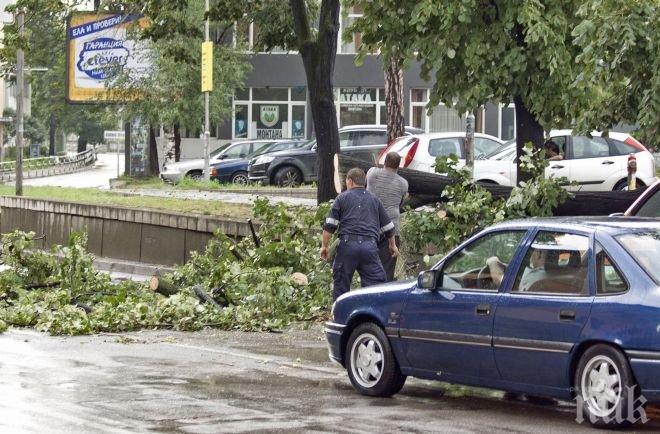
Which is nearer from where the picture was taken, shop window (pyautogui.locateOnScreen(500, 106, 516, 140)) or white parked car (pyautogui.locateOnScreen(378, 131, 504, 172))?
white parked car (pyautogui.locateOnScreen(378, 131, 504, 172))

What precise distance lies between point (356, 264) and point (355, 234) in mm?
297

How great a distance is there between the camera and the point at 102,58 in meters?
51.4

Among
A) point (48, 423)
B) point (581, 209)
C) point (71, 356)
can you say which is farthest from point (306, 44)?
point (48, 423)

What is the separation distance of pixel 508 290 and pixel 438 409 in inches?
37.5

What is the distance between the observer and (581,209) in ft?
56.1

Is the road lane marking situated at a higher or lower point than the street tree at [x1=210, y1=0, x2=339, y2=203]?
lower

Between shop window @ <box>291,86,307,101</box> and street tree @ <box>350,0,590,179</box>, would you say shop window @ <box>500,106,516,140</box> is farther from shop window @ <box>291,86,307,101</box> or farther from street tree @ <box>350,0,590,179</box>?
street tree @ <box>350,0,590,179</box>

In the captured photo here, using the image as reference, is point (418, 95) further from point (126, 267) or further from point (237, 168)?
point (126, 267)

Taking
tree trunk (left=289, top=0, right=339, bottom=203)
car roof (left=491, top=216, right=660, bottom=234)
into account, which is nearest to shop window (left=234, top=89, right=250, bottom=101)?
tree trunk (left=289, top=0, right=339, bottom=203)

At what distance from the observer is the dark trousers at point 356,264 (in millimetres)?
14586

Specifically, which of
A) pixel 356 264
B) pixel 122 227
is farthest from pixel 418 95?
pixel 356 264

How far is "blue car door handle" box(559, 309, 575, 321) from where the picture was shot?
9578 mm

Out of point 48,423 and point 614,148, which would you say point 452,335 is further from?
point 614,148

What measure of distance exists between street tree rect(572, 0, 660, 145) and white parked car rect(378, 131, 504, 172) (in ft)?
40.6
